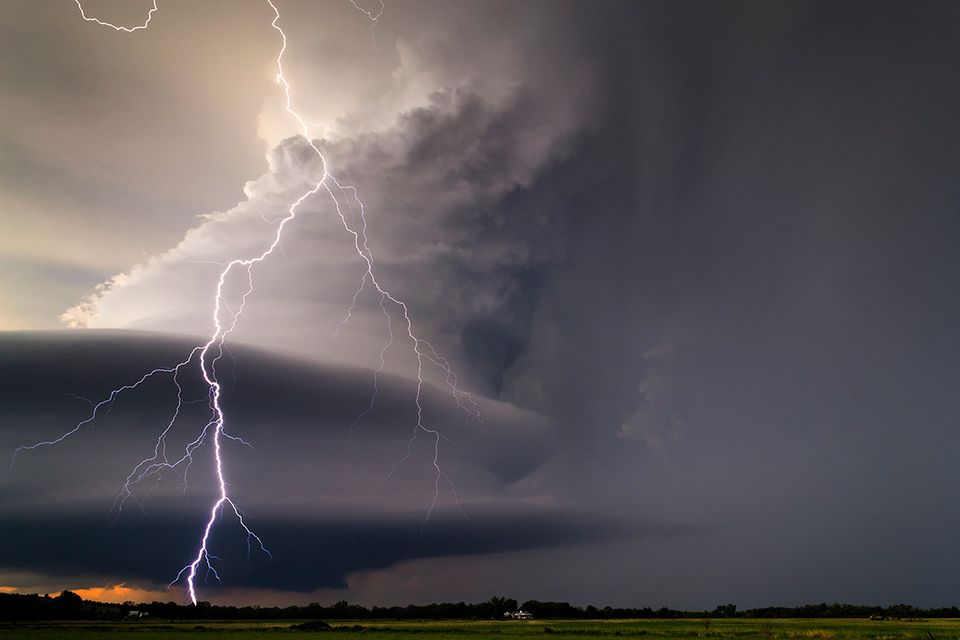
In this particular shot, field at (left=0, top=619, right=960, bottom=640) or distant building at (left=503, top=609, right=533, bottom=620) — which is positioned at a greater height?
field at (left=0, top=619, right=960, bottom=640)

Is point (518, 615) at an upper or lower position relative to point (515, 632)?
lower

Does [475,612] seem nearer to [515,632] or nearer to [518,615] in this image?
[518,615]

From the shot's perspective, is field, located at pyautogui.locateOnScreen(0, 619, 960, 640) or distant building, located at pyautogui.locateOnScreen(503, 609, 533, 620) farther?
distant building, located at pyautogui.locateOnScreen(503, 609, 533, 620)

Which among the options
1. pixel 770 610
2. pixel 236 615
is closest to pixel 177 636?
pixel 236 615

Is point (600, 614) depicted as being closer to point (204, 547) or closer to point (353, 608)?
point (353, 608)

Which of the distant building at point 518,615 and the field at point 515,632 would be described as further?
the distant building at point 518,615

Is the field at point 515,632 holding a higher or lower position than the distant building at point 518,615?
higher

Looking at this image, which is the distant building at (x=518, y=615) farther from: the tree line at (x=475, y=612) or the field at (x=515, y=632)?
the field at (x=515, y=632)

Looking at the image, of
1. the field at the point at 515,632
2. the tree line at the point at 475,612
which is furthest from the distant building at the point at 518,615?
the field at the point at 515,632

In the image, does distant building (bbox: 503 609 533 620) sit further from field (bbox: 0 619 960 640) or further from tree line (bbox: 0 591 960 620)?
field (bbox: 0 619 960 640)

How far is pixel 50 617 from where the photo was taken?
90812mm

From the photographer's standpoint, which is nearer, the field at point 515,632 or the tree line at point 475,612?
the field at point 515,632

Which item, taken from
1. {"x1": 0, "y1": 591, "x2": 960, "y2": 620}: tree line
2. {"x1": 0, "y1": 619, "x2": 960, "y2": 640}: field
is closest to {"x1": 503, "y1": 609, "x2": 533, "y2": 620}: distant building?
{"x1": 0, "y1": 591, "x2": 960, "y2": 620}: tree line

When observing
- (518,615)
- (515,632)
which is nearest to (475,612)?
(518,615)
